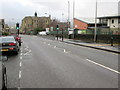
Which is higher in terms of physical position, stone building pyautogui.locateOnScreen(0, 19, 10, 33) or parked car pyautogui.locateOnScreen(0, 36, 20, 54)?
stone building pyautogui.locateOnScreen(0, 19, 10, 33)

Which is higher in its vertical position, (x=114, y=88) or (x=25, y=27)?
(x=25, y=27)

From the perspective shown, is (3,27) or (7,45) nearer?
(7,45)

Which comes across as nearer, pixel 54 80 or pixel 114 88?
pixel 114 88

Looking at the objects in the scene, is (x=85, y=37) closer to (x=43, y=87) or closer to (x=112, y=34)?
(x=112, y=34)

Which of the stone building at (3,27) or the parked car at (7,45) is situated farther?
the stone building at (3,27)

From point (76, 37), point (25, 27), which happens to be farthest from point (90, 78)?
point (25, 27)

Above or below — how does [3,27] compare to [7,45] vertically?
above

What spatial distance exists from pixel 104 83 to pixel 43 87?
208 cm

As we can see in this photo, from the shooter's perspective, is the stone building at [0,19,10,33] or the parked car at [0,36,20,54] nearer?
the parked car at [0,36,20,54]

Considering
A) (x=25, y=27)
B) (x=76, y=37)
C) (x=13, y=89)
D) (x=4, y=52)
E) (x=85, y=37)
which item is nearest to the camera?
(x=13, y=89)

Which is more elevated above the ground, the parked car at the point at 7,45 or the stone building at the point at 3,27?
the stone building at the point at 3,27

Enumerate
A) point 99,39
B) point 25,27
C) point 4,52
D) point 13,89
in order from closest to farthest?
point 13,89
point 4,52
point 99,39
point 25,27

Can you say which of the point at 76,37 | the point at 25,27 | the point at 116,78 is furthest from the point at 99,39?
the point at 25,27

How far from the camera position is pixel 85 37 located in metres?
37.7
